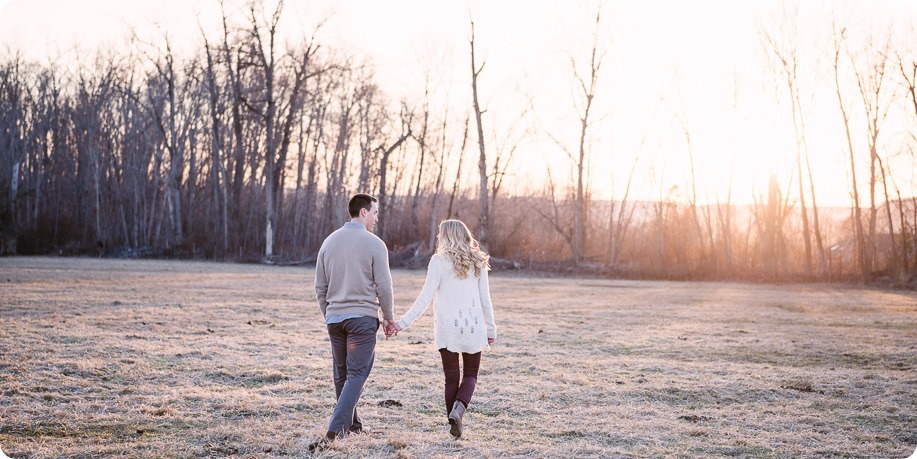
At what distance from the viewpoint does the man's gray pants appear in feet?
17.0

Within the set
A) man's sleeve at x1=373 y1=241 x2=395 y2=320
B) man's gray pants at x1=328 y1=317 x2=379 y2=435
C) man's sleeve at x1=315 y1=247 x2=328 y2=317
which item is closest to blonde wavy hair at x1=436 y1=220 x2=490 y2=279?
man's sleeve at x1=373 y1=241 x2=395 y2=320

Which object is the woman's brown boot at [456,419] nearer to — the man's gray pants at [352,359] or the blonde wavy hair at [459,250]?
the man's gray pants at [352,359]

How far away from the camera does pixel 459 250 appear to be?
558 centimetres

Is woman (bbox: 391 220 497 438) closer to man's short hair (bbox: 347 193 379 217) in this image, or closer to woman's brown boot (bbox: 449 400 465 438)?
woman's brown boot (bbox: 449 400 465 438)

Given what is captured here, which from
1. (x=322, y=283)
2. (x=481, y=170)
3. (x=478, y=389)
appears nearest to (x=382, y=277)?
(x=322, y=283)

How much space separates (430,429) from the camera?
5945 millimetres

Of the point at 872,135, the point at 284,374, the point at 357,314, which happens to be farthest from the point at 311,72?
the point at 357,314

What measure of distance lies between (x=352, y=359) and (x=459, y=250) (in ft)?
4.00

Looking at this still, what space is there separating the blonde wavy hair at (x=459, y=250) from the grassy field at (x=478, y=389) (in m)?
1.42

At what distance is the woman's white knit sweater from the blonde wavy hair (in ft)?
0.15

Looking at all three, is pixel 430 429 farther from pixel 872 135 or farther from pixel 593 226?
pixel 593 226

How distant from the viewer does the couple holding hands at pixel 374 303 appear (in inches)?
205

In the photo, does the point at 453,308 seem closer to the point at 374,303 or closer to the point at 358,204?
the point at 374,303

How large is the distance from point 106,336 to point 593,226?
3802 cm
